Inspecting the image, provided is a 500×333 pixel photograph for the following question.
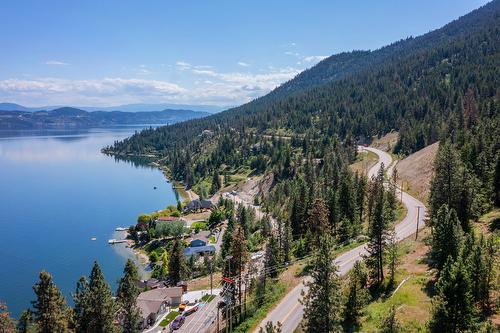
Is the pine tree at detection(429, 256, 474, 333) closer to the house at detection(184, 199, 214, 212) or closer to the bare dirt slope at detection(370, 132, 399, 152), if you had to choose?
the house at detection(184, 199, 214, 212)

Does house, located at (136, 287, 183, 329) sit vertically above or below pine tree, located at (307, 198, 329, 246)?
below

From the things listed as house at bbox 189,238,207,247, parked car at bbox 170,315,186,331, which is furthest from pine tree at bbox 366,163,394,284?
house at bbox 189,238,207,247

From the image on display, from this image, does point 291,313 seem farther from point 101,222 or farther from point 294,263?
point 101,222

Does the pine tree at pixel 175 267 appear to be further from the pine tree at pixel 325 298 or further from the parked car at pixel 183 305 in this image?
the pine tree at pixel 325 298

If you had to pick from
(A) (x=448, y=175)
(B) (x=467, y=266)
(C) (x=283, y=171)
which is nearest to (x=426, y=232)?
(A) (x=448, y=175)

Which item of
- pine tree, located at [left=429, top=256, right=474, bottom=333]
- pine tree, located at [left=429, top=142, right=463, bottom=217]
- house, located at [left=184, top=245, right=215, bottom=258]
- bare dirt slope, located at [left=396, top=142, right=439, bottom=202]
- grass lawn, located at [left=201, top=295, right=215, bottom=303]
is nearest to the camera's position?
pine tree, located at [left=429, top=256, right=474, bottom=333]

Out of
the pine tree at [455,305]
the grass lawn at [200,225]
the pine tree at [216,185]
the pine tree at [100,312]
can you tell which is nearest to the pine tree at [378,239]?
the pine tree at [455,305]

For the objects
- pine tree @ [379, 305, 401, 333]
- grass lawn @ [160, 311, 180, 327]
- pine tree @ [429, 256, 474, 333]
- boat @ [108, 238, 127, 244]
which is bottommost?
boat @ [108, 238, 127, 244]
